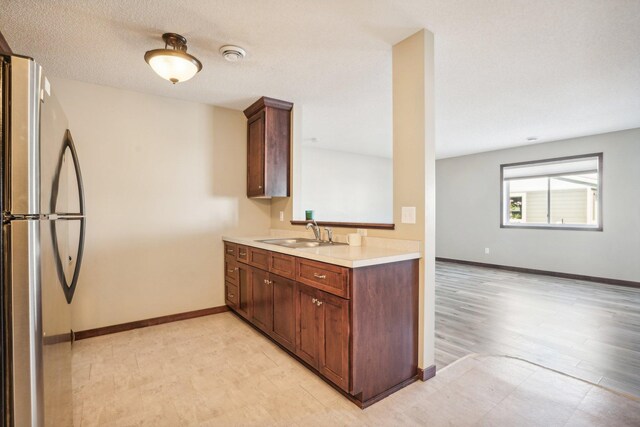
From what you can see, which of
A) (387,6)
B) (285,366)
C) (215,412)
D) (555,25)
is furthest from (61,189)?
(555,25)

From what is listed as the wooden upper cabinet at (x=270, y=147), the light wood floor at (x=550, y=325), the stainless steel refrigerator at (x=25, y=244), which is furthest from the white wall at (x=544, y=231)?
the stainless steel refrigerator at (x=25, y=244)

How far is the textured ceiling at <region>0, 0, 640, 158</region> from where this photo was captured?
1.88 m

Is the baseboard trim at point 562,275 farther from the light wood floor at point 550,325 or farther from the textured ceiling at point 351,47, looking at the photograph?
the textured ceiling at point 351,47

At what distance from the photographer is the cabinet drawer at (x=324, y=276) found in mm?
1774

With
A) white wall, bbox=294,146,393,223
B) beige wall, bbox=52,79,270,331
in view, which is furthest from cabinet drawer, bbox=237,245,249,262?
white wall, bbox=294,146,393,223

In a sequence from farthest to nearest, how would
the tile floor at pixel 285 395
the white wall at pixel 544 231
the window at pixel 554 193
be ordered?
the window at pixel 554 193 < the white wall at pixel 544 231 < the tile floor at pixel 285 395

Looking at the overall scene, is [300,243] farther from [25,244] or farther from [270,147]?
[25,244]

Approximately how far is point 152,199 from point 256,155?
1.19 m

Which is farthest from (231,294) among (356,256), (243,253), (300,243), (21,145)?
(21,145)

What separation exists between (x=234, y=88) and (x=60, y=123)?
6.46 feet

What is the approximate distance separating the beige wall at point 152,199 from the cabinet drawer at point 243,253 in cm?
53

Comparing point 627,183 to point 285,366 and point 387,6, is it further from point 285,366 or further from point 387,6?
point 285,366

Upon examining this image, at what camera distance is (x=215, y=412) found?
1.77 m

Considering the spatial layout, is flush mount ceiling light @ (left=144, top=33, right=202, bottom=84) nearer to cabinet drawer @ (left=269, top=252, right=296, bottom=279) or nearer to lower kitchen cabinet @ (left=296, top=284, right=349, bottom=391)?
cabinet drawer @ (left=269, top=252, right=296, bottom=279)
